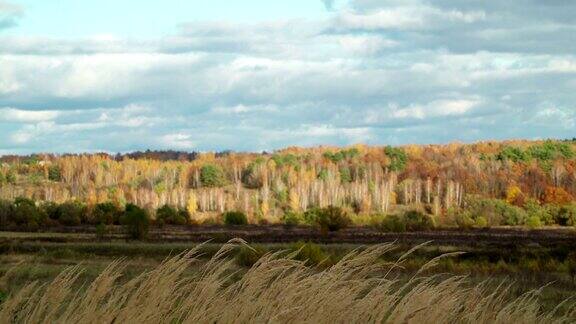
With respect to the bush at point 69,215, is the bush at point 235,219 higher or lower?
lower

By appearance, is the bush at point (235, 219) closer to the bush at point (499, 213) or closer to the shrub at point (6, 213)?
the shrub at point (6, 213)

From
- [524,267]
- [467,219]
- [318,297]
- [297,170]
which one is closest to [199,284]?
[318,297]

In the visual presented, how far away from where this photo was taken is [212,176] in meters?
173

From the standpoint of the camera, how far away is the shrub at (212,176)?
172m

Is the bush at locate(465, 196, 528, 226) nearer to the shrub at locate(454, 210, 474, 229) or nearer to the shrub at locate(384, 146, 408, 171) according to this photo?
the shrub at locate(454, 210, 474, 229)

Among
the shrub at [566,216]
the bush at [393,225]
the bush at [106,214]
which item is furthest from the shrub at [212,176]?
the bush at [393,225]

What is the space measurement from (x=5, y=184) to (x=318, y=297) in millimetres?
166782

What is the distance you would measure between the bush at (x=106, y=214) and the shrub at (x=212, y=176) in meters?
76.8

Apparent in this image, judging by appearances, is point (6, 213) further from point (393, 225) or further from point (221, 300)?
point (221, 300)

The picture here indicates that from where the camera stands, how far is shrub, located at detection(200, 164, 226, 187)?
172 meters

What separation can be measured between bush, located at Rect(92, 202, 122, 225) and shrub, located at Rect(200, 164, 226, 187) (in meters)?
76.8

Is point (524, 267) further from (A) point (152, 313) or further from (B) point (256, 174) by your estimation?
(B) point (256, 174)

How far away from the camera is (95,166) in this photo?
199250 mm

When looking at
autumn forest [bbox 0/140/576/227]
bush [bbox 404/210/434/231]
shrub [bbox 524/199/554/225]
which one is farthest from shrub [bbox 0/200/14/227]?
shrub [bbox 524/199/554/225]
